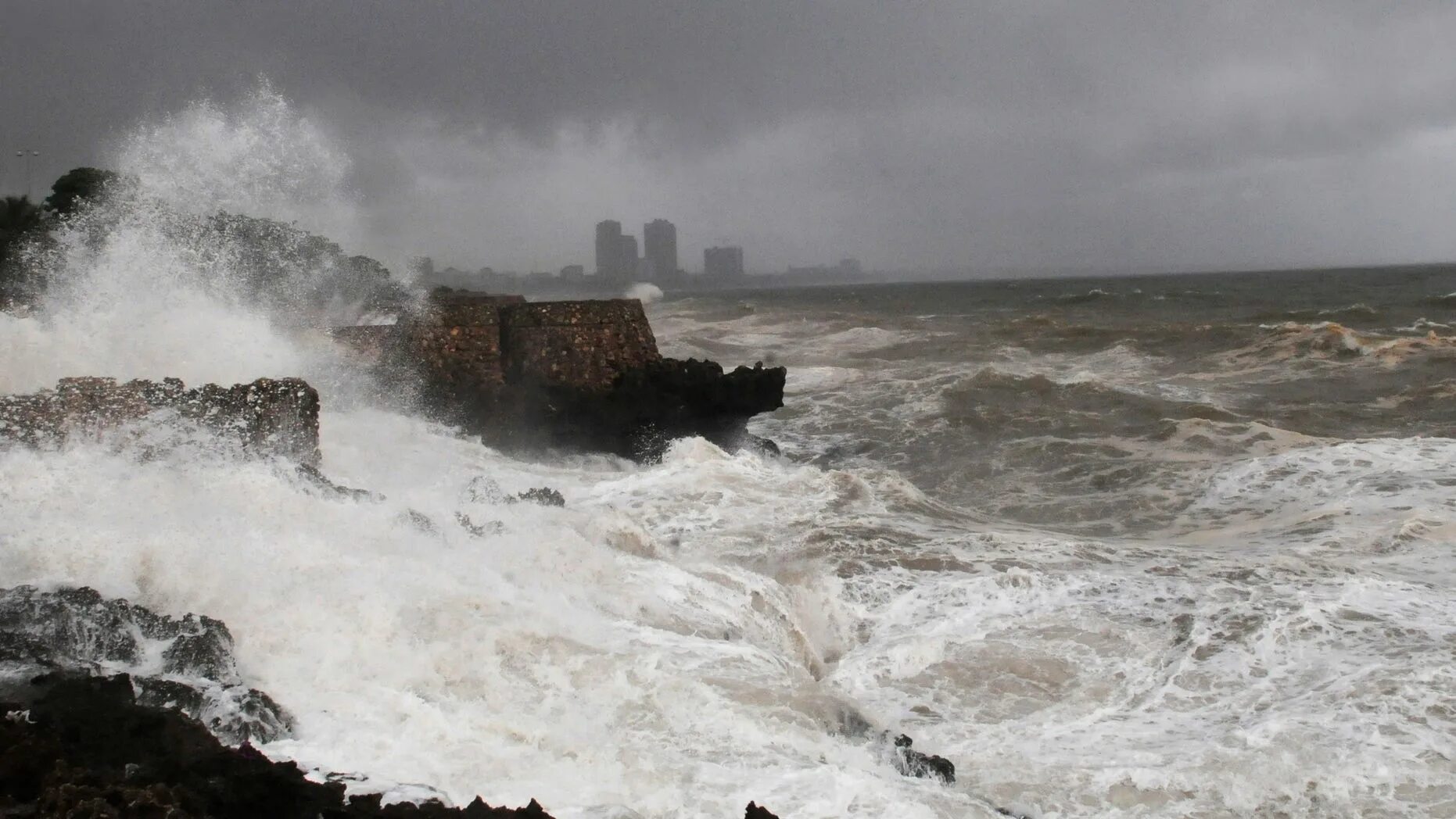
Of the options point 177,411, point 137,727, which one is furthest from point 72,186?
point 137,727

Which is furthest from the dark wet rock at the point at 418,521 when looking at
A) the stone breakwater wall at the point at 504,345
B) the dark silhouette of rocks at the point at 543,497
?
the stone breakwater wall at the point at 504,345

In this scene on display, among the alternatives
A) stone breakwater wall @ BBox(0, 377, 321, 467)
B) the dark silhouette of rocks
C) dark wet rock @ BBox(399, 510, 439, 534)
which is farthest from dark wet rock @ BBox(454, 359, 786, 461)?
dark wet rock @ BBox(399, 510, 439, 534)

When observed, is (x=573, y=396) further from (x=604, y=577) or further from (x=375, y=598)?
(x=375, y=598)

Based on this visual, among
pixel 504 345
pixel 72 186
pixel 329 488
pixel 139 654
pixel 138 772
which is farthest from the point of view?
pixel 72 186

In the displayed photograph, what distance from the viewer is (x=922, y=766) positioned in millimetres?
4078

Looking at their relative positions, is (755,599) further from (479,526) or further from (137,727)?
(137,727)

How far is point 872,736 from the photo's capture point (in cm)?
427

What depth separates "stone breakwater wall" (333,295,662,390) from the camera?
10.7m

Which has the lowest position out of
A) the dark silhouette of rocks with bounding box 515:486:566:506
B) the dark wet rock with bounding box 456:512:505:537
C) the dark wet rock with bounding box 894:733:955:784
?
the dark wet rock with bounding box 894:733:955:784

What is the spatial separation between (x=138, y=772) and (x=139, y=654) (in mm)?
990

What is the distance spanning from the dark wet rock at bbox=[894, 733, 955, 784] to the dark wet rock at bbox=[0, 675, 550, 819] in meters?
1.78

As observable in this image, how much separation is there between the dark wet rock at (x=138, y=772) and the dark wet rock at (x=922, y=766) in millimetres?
1777

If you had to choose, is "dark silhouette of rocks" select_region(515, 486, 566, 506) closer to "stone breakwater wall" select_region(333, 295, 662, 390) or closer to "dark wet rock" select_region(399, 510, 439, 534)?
"dark wet rock" select_region(399, 510, 439, 534)

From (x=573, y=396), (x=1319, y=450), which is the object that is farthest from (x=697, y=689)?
(x=1319, y=450)
